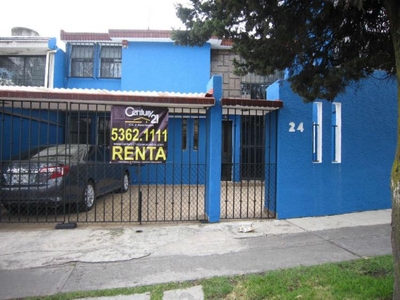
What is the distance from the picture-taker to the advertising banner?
5.93 m

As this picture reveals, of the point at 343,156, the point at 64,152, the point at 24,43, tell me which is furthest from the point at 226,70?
the point at 24,43

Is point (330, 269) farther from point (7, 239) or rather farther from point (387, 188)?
point (7, 239)

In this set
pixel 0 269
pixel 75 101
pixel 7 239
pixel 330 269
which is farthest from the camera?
pixel 75 101

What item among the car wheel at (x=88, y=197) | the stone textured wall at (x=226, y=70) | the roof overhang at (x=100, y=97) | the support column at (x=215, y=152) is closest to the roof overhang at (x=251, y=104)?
the support column at (x=215, y=152)

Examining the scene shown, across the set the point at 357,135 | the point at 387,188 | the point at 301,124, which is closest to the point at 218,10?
the point at 301,124

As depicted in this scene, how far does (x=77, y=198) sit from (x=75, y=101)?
1920mm

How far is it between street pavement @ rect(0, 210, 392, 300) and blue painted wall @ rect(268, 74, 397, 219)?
448 millimetres

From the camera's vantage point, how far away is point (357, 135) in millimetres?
6750

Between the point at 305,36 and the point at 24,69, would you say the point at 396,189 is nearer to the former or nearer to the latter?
the point at 305,36

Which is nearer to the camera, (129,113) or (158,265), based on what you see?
(158,265)

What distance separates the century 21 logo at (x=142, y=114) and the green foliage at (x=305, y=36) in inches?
61.3

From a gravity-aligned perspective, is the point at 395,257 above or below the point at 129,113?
below

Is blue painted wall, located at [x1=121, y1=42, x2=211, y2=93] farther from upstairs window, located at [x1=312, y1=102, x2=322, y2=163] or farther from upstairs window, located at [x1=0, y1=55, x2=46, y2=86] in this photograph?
upstairs window, located at [x1=312, y1=102, x2=322, y2=163]

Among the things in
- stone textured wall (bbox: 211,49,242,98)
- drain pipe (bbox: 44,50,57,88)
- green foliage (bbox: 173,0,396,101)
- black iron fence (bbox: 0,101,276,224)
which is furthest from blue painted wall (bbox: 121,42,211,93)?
green foliage (bbox: 173,0,396,101)
